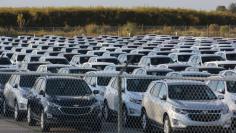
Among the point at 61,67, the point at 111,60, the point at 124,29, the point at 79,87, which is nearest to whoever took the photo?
the point at 79,87

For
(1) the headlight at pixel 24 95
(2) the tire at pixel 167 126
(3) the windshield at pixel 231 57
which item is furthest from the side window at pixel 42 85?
(3) the windshield at pixel 231 57

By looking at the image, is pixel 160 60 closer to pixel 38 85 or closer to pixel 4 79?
pixel 4 79

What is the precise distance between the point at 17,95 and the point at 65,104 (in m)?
5.51

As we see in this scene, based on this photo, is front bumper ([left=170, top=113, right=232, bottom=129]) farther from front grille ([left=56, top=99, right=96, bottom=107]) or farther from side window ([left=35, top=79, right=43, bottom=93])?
side window ([left=35, top=79, right=43, bottom=93])

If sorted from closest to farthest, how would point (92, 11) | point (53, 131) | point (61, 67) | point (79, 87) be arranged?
point (53, 131) < point (79, 87) < point (61, 67) < point (92, 11)

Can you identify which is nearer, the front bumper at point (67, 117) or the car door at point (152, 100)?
the front bumper at point (67, 117)

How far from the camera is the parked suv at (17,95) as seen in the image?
21.0 metres

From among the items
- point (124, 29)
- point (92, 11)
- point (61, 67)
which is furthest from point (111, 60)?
point (92, 11)

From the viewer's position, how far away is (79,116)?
16203 millimetres

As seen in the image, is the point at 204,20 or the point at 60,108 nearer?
the point at 60,108

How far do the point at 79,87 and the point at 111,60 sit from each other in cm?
1921

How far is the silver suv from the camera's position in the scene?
47.4 ft

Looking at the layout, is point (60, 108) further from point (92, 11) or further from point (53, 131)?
point (92, 11)

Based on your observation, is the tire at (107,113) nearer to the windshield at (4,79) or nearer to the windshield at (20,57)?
the windshield at (4,79)
